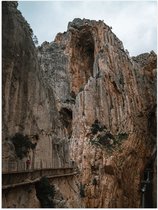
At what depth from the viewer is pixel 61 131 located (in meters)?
31.7

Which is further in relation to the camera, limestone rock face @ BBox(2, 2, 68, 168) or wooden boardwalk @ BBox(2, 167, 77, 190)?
limestone rock face @ BBox(2, 2, 68, 168)

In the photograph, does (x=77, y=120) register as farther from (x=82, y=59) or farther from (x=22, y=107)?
(x=22, y=107)

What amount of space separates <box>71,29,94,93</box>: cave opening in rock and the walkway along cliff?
7.7 inches

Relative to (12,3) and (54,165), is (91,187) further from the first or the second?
(12,3)

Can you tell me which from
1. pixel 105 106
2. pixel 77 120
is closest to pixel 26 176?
pixel 77 120

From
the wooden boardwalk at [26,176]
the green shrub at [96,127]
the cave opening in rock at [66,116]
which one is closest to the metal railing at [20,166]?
the wooden boardwalk at [26,176]

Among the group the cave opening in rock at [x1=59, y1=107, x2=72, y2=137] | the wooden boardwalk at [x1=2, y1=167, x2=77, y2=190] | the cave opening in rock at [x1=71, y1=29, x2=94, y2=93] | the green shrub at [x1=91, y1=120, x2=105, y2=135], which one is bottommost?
the wooden boardwalk at [x1=2, y1=167, x2=77, y2=190]

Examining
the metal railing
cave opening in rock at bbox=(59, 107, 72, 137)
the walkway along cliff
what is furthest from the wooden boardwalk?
cave opening in rock at bbox=(59, 107, 72, 137)

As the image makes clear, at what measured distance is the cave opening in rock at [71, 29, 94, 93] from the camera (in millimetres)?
63156

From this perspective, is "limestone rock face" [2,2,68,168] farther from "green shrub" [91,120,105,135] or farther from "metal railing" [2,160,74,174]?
"green shrub" [91,120,105,135]

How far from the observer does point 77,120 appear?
50344 mm

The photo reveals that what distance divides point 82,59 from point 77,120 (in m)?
19.2

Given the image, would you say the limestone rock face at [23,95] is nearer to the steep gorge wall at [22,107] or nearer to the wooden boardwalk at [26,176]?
the steep gorge wall at [22,107]

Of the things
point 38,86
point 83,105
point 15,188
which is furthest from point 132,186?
point 15,188
